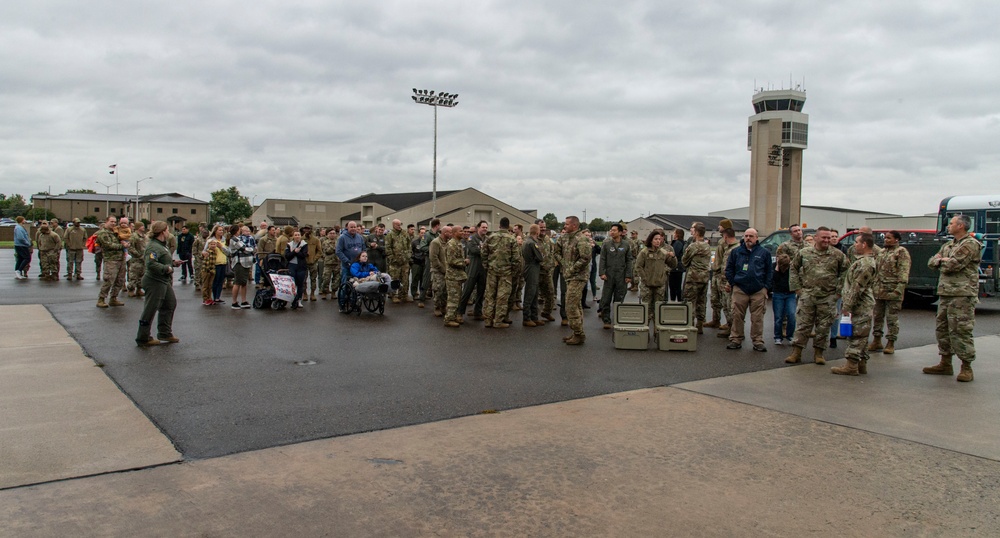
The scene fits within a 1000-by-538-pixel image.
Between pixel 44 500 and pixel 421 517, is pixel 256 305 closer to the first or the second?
pixel 44 500

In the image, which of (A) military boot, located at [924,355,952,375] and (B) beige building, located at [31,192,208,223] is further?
(B) beige building, located at [31,192,208,223]

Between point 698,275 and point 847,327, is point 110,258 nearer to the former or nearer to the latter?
point 698,275

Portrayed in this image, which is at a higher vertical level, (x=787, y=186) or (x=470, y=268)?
(x=787, y=186)

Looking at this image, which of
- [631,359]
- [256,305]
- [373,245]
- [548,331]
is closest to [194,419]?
[631,359]

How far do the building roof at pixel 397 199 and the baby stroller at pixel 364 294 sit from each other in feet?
271

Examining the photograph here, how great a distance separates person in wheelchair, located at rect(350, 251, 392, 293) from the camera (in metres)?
13.2

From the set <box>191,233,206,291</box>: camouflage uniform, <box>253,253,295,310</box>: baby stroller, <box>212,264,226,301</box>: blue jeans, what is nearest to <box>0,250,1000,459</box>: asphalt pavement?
<box>253,253,295,310</box>: baby stroller

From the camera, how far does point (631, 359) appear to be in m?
9.31

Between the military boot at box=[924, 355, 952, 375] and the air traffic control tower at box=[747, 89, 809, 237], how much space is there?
8811 centimetres

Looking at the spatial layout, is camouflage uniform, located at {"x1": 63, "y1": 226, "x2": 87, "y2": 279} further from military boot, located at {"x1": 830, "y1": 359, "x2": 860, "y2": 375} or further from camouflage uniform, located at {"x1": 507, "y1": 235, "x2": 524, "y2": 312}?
military boot, located at {"x1": 830, "y1": 359, "x2": 860, "y2": 375}

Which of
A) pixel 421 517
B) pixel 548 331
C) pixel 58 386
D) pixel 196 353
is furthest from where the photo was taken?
pixel 548 331

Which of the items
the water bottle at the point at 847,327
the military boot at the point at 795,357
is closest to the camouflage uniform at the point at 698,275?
the military boot at the point at 795,357

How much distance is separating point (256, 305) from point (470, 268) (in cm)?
473

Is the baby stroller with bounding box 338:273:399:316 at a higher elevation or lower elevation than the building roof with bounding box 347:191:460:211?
lower
